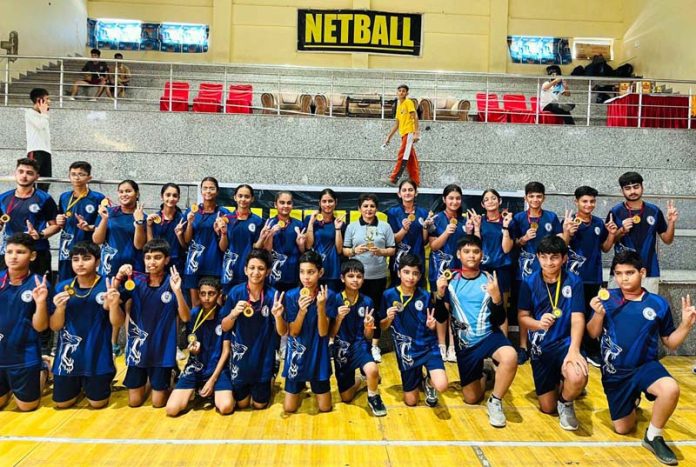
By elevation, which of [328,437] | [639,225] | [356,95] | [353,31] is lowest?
[328,437]

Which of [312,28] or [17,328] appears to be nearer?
[17,328]

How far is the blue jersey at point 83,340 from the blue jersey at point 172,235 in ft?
3.81

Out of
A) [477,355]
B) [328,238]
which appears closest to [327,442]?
[477,355]

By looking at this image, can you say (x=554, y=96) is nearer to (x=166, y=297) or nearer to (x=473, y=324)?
(x=473, y=324)

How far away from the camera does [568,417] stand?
3.92 meters

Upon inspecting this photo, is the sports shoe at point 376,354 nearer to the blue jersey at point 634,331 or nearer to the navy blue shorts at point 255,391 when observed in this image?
the navy blue shorts at point 255,391

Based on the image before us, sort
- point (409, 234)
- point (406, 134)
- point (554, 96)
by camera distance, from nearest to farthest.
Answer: point (409, 234) < point (406, 134) < point (554, 96)

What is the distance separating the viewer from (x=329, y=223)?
5402 mm

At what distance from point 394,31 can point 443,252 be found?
41.3ft

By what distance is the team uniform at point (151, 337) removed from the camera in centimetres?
420

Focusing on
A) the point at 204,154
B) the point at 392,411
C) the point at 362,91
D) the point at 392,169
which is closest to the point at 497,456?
the point at 392,411

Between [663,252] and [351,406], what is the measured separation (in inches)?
207

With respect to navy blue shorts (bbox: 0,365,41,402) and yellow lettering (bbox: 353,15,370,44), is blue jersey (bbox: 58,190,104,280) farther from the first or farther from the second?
yellow lettering (bbox: 353,15,370,44)

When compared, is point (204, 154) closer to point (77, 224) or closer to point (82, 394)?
point (77, 224)
